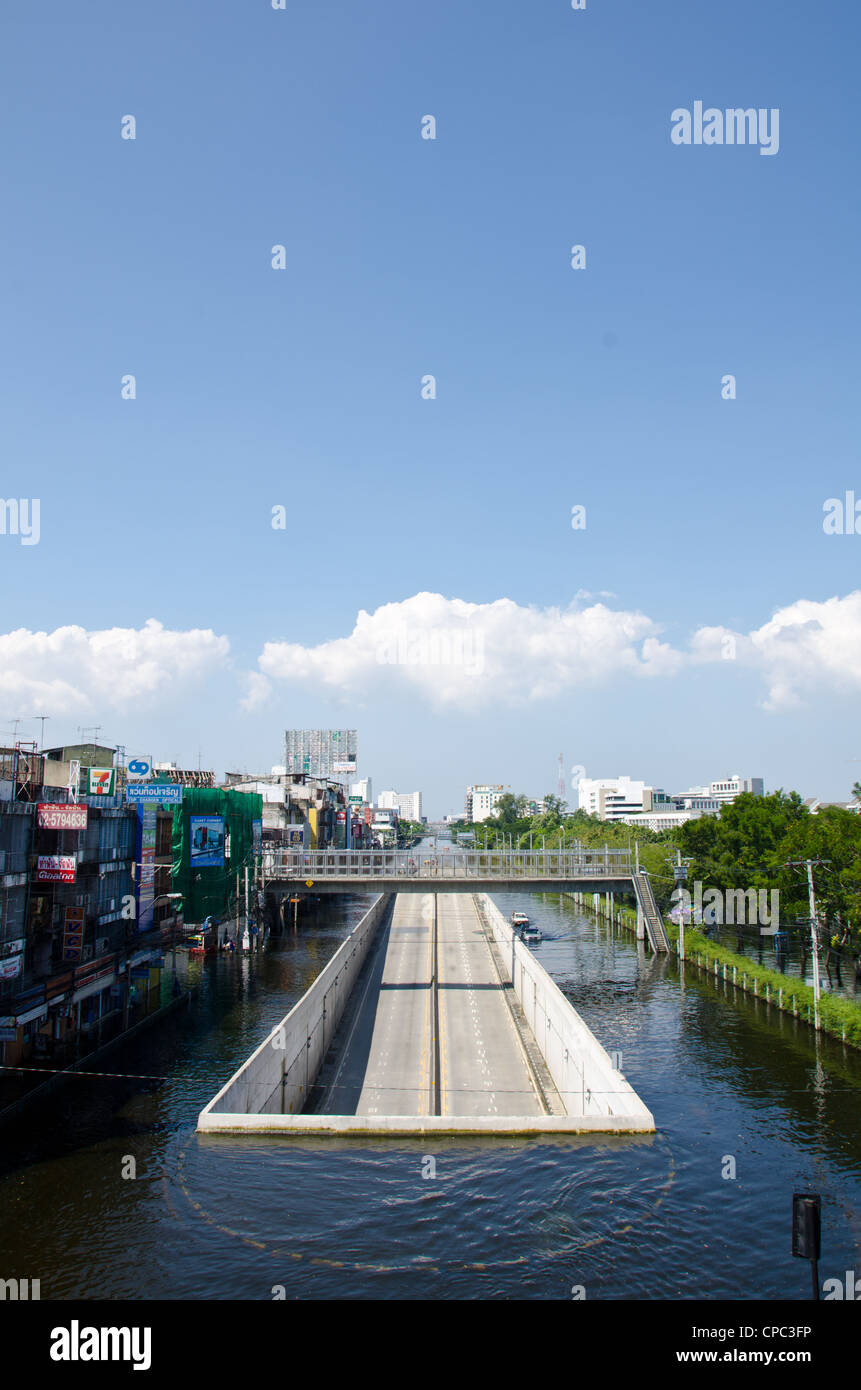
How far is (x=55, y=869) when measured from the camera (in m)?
45.5

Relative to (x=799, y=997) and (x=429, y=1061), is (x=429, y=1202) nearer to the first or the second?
(x=429, y=1061)

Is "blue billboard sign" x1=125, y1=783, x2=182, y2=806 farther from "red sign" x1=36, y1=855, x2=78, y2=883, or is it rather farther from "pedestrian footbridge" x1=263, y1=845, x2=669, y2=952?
"pedestrian footbridge" x1=263, y1=845, x2=669, y2=952

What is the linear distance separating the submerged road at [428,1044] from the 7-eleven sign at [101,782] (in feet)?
77.5

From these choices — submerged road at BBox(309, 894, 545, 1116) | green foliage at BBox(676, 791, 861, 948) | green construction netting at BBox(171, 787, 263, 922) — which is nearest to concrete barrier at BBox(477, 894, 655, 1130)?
submerged road at BBox(309, 894, 545, 1116)

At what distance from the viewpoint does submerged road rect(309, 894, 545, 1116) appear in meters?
46.5

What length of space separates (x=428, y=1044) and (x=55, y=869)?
25506 millimetres

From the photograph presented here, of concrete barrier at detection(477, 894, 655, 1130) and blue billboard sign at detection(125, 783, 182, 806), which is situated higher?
blue billboard sign at detection(125, 783, 182, 806)

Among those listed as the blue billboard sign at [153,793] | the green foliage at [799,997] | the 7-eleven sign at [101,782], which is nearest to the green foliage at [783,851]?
the green foliage at [799,997]

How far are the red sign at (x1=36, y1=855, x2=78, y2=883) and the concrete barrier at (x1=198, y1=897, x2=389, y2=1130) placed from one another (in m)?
13.2

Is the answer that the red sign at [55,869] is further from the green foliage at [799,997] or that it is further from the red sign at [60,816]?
the green foliage at [799,997]

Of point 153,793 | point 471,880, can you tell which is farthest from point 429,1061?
point 153,793
